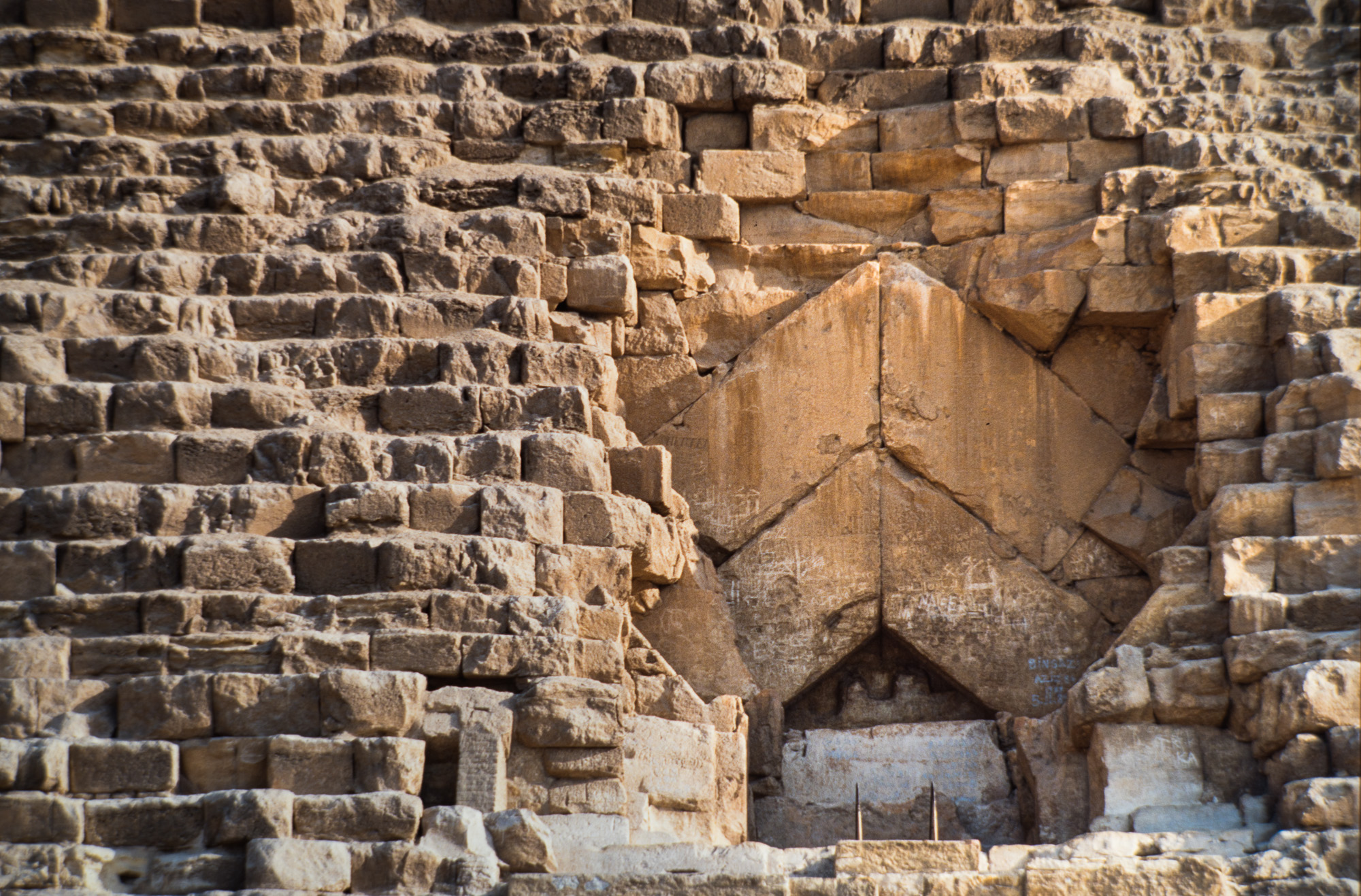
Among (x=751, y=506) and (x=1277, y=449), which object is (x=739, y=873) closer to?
(x=751, y=506)

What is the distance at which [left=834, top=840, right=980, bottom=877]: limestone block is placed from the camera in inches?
302

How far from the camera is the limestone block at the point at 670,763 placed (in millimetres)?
8445

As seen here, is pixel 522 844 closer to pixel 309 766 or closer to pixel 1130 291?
pixel 309 766

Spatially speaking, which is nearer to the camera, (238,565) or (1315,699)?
(1315,699)

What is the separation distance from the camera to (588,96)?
34.5 ft

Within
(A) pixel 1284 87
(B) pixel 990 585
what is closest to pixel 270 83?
(B) pixel 990 585

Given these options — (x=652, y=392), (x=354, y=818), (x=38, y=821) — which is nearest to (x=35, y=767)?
(x=38, y=821)

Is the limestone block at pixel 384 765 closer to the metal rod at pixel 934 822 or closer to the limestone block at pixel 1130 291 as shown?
the metal rod at pixel 934 822

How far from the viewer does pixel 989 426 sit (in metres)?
10.2

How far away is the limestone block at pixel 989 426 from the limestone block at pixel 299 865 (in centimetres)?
435

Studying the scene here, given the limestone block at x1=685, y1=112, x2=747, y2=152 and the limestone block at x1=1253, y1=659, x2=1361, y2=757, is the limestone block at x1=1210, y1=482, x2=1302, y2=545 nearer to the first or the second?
the limestone block at x1=1253, y1=659, x2=1361, y2=757

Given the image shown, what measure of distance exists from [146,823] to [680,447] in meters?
4.02

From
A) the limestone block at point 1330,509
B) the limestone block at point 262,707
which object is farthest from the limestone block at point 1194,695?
the limestone block at point 262,707

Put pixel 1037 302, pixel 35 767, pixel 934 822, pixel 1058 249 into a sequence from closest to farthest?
pixel 35 767, pixel 934 822, pixel 1037 302, pixel 1058 249
